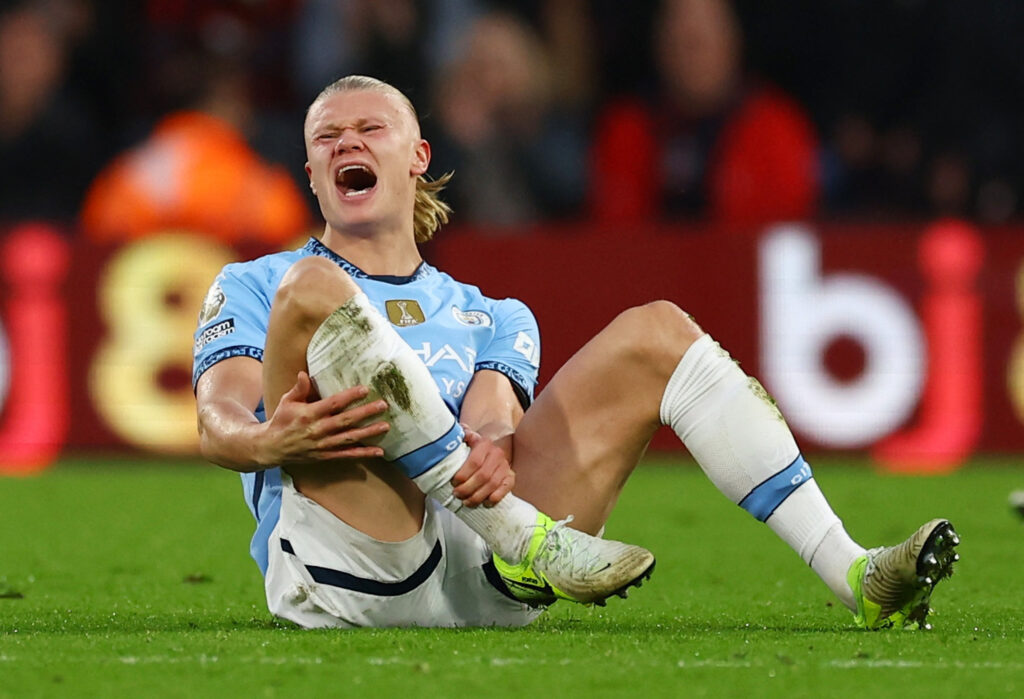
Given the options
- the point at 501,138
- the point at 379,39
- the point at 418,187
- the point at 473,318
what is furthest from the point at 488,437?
the point at 379,39

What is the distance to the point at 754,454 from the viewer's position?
12.8 ft

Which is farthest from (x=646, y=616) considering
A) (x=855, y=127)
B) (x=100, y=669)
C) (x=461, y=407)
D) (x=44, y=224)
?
(x=855, y=127)

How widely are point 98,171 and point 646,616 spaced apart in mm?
7010

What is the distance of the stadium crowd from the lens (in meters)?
9.98

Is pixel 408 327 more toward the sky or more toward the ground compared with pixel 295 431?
more toward the sky

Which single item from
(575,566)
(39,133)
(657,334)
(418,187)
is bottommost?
(39,133)

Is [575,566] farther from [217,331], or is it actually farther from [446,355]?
[217,331]

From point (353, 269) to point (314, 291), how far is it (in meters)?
0.69

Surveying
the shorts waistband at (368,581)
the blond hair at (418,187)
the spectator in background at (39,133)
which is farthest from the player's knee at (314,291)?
the spectator in background at (39,133)

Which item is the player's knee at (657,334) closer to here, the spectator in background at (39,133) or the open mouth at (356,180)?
the open mouth at (356,180)

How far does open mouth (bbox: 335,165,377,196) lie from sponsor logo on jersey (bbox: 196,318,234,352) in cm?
57

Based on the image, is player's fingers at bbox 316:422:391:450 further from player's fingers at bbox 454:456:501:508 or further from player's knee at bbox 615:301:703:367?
player's knee at bbox 615:301:703:367

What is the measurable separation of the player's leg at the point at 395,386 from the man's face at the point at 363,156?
2.12 feet

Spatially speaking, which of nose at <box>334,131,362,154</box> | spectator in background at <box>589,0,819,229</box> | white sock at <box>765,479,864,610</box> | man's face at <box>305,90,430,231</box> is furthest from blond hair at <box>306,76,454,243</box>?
spectator in background at <box>589,0,819,229</box>
